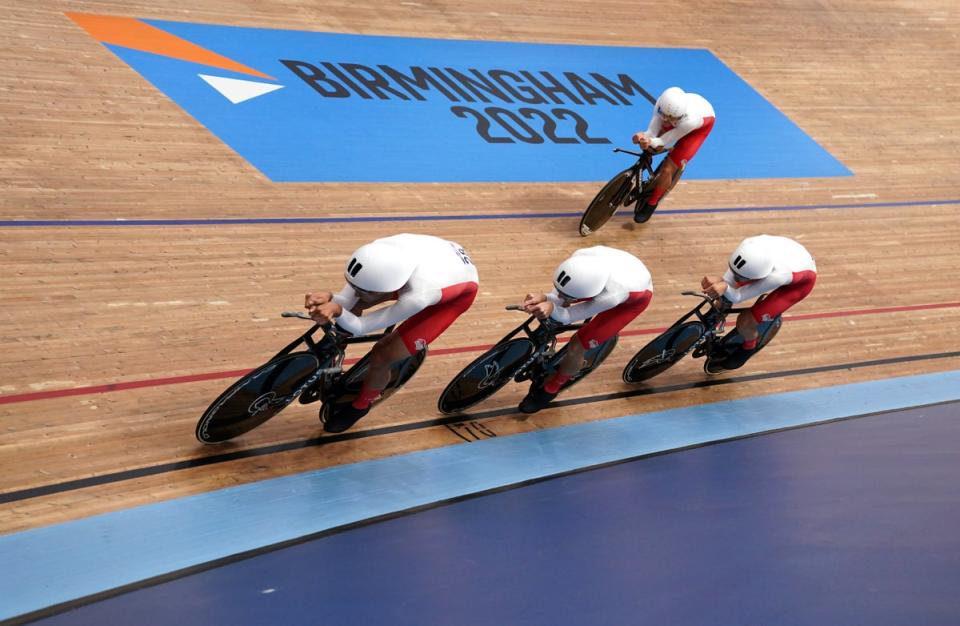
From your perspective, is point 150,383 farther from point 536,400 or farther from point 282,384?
point 536,400

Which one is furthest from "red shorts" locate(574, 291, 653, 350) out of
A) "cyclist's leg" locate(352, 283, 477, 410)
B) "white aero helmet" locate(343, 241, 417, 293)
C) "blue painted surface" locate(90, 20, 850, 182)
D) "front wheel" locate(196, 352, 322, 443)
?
"blue painted surface" locate(90, 20, 850, 182)

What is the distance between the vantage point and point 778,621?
2.91 m

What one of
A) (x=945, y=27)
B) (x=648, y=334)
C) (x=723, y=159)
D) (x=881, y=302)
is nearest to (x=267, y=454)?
(x=648, y=334)

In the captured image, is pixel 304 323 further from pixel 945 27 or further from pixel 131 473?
pixel 945 27

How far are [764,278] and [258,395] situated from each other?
2225 mm

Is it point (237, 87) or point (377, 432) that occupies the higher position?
point (237, 87)

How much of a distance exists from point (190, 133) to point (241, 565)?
377cm

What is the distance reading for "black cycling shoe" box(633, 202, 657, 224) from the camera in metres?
6.58

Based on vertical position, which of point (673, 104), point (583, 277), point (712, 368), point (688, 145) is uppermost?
point (673, 104)

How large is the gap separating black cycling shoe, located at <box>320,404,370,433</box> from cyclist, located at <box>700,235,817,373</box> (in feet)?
5.11

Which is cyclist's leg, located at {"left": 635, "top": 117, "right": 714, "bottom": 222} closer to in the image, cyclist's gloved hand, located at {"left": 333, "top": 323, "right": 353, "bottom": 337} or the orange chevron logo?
the orange chevron logo

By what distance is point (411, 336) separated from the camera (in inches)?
149

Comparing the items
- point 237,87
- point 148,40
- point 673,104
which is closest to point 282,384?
point 673,104

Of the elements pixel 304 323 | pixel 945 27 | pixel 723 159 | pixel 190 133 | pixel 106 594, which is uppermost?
pixel 945 27
